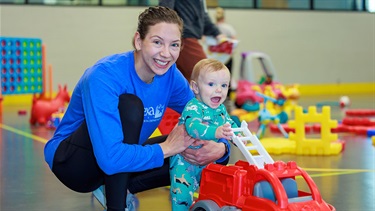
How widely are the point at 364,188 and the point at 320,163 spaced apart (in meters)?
0.94

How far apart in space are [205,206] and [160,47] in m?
Answer: 0.67

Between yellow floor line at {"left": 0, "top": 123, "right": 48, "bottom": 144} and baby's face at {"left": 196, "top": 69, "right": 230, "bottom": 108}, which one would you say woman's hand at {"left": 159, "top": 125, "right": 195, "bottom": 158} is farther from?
yellow floor line at {"left": 0, "top": 123, "right": 48, "bottom": 144}

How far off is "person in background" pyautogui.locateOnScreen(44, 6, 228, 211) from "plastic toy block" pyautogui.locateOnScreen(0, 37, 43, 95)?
576cm

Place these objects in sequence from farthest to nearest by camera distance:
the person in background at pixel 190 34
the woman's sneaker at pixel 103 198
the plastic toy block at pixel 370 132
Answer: the plastic toy block at pixel 370 132 → the person in background at pixel 190 34 → the woman's sneaker at pixel 103 198

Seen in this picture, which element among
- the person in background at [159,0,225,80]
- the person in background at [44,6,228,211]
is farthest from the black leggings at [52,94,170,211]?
the person in background at [159,0,225,80]

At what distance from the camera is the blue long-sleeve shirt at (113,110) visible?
8.22 ft

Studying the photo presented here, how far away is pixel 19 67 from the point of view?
8430 mm

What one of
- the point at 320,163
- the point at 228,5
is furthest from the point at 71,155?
the point at 228,5

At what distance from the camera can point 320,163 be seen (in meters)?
4.65

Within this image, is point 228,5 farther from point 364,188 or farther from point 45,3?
point 364,188

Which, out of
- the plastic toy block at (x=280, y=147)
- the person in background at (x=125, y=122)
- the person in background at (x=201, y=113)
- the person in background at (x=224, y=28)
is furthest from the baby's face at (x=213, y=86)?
the person in background at (x=224, y=28)

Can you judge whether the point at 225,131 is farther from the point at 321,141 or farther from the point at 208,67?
the point at 321,141

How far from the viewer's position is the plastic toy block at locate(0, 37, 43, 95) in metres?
8.33

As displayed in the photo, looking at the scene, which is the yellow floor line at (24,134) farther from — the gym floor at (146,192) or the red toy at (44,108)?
the red toy at (44,108)
